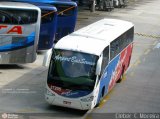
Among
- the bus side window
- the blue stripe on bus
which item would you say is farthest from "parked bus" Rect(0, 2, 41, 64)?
the bus side window

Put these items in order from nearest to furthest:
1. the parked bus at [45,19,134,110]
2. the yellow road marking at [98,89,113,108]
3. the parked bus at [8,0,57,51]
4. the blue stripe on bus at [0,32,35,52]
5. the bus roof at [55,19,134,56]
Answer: the parked bus at [45,19,134,110], the bus roof at [55,19,134,56], the yellow road marking at [98,89,113,108], the blue stripe on bus at [0,32,35,52], the parked bus at [8,0,57,51]

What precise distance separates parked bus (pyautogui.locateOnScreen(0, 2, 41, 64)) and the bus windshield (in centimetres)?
665

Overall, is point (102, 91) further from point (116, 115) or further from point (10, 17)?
point (10, 17)

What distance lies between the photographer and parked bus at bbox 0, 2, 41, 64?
24547 millimetres

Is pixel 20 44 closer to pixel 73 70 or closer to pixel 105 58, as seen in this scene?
pixel 105 58

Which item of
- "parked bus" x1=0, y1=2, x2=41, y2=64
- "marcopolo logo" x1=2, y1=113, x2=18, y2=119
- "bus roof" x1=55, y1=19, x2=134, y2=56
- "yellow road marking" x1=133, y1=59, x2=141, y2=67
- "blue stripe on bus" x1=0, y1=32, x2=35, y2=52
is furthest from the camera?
"yellow road marking" x1=133, y1=59, x2=141, y2=67

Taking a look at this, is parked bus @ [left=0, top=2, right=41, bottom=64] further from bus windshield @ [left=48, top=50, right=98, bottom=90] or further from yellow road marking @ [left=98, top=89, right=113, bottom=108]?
bus windshield @ [left=48, top=50, right=98, bottom=90]

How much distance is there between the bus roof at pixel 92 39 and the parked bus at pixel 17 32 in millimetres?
3833

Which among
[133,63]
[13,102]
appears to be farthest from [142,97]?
[133,63]

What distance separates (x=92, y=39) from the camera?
19.3 m

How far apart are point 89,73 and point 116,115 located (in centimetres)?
208

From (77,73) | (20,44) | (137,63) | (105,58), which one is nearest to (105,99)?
(105,58)

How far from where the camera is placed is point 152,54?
109ft

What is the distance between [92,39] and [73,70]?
5.90 feet
